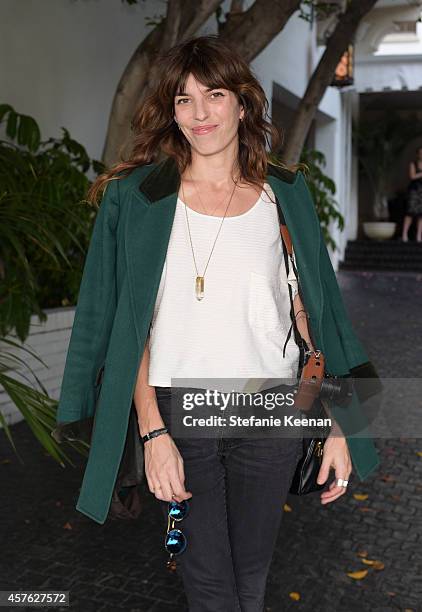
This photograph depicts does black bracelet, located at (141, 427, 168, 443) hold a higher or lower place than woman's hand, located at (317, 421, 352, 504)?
higher

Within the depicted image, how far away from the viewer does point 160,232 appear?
5.43 feet

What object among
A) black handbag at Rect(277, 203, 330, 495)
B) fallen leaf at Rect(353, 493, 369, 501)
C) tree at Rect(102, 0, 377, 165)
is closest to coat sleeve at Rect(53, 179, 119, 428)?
black handbag at Rect(277, 203, 330, 495)

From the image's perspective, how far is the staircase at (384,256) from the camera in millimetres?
16656

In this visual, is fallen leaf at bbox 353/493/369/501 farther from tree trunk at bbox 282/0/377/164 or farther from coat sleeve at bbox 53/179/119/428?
tree trunk at bbox 282/0/377/164

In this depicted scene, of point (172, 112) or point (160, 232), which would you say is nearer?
point (160, 232)

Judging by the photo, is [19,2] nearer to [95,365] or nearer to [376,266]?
[95,365]

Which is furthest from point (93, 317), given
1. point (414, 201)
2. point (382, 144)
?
A: point (382, 144)

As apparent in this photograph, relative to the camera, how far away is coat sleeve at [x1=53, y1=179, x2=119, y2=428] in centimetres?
167

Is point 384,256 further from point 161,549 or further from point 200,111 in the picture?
point 200,111

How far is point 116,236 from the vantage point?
1691 millimetres

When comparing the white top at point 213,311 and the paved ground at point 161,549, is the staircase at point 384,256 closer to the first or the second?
the paved ground at point 161,549

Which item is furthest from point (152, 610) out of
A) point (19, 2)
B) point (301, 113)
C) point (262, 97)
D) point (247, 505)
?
point (301, 113)

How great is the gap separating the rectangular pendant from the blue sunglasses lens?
1.60 ft

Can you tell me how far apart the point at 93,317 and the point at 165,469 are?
0.34m
